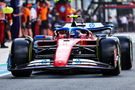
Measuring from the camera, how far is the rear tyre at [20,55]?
11.7 meters

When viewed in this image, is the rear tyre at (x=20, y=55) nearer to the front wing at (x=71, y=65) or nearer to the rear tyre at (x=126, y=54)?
the front wing at (x=71, y=65)

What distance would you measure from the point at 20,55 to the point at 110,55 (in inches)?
66.6

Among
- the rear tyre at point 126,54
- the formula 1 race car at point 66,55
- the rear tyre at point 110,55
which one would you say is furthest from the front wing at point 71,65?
the rear tyre at point 126,54

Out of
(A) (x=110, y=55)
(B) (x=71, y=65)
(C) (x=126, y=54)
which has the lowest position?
(C) (x=126, y=54)

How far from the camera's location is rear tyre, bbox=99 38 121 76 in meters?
11.5

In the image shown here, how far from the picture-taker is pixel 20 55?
38.5 feet

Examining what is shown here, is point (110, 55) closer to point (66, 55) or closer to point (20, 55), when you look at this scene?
point (66, 55)

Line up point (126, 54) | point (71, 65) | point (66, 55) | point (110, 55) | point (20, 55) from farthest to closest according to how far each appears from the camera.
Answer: point (126, 54), point (20, 55), point (110, 55), point (66, 55), point (71, 65)

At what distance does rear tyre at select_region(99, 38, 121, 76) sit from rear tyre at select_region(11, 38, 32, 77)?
141cm

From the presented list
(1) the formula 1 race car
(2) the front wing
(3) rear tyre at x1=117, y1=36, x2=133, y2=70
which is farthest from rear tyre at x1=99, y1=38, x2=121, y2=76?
(3) rear tyre at x1=117, y1=36, x2=133, y2=70

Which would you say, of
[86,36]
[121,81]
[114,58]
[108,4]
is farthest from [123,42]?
[108,4]

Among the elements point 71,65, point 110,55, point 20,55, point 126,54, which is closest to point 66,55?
point 71,65

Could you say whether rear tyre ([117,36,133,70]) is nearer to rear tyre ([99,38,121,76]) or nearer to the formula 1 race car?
the formula 1 race car

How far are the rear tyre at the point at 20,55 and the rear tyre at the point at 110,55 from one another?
1.41 m
